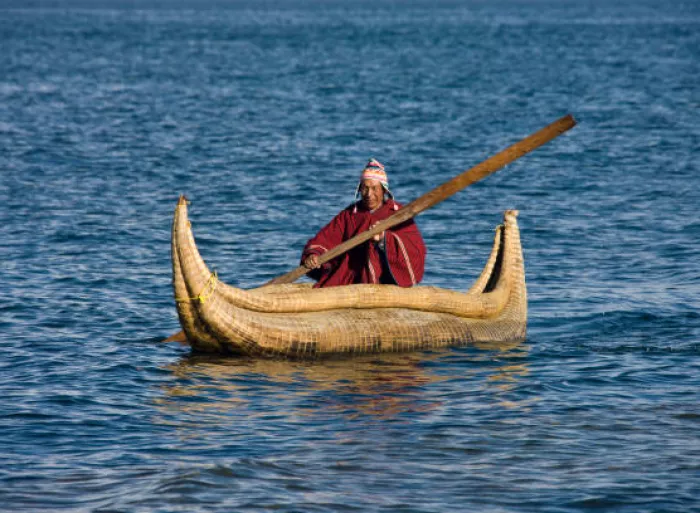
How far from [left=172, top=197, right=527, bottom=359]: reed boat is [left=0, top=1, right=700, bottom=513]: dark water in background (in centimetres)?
23

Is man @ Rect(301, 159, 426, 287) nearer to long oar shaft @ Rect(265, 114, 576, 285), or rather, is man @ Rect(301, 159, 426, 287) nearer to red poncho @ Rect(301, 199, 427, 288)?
red poncho @ Rect(301, 199, 427, 288)

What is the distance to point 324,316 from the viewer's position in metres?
12.1

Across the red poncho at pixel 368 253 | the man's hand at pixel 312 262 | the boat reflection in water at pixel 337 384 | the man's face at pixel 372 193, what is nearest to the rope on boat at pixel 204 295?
the boat reflection in water at pixel 337 384

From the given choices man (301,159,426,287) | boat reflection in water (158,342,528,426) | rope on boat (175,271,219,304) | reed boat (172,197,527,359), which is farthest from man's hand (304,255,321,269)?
rope on boat (175,271,219,304)

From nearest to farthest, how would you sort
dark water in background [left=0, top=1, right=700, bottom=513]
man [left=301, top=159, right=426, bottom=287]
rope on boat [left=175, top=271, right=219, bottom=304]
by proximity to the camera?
dark water in background [left=0, top=1, right=700, bottom=513] < rope on boat [left=175, top=271, right=219, bottom=304] < man [left=301, top=159, right=426, bottom=287]

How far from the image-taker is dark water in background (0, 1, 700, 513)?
887 cm

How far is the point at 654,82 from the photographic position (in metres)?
44.7

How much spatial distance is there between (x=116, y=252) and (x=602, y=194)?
935cm

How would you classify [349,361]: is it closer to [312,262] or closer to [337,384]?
[337,384]

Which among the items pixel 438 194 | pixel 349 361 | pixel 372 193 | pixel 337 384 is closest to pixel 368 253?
pixel 372 193

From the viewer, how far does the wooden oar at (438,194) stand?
12383mm

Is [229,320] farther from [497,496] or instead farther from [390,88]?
[390,88]

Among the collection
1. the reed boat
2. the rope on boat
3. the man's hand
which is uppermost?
the man's hand

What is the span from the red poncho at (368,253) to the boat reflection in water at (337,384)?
2.99 ft
